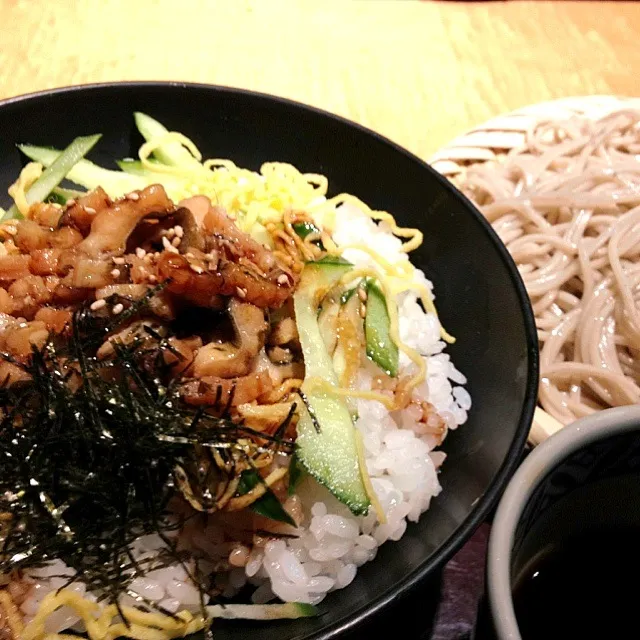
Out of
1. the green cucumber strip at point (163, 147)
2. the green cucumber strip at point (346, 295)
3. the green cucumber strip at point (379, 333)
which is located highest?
the green cucumber strip at point (163, 147)

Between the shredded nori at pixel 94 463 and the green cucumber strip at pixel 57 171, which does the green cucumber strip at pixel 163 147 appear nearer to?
the green cucumber strip at pixel 57 171

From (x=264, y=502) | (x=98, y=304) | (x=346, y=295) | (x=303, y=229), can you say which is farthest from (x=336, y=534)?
(x=303, y=229)

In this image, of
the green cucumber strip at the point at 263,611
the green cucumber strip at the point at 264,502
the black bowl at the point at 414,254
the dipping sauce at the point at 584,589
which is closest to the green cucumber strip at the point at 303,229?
the black bowl at the point at 414,254

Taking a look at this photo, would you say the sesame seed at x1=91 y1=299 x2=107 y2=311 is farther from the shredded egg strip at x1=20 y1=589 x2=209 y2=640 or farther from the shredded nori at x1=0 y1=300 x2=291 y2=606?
the shredded egg strip at x1=20 y1=589 x2=209 y2=640

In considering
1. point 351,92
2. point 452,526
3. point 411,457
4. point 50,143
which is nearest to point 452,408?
point 411,457

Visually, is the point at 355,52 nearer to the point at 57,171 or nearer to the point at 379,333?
the point at 57,171

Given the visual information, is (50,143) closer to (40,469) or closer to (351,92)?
(40,469)
